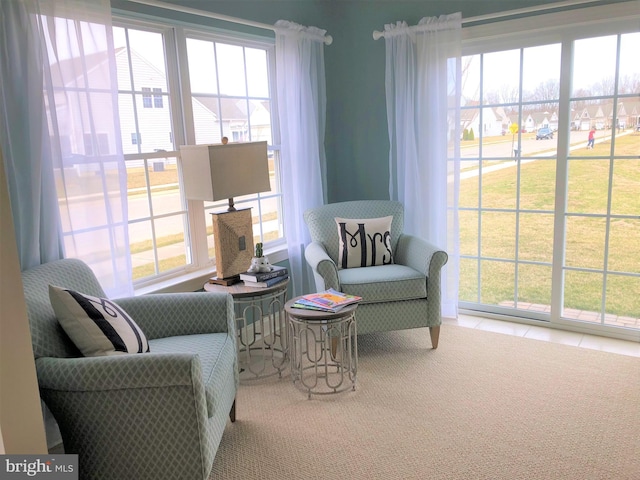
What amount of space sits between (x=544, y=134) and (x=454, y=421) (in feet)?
6.95

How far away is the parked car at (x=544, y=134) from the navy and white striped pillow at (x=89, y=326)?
2944mm

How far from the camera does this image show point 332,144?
452cm

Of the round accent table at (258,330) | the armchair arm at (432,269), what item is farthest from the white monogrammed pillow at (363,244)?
the round accent table at (258,330)

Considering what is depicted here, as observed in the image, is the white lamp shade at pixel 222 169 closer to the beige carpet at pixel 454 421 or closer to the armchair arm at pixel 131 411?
the beige carpet at pixel 454 421

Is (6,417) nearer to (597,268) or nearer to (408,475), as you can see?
(408,475)

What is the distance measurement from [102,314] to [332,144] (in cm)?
281

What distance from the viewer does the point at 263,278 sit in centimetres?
307

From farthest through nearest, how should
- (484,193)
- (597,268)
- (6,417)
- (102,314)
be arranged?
(484,193)
(597,268)
(102,314)
(6,417)

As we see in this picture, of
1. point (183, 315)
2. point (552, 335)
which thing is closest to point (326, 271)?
point (183, 315)

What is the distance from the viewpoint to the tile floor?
3383mm

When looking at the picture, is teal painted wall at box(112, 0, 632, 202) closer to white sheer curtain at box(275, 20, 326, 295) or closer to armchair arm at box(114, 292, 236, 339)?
white sheer curtain at box(275, 20, 326, 295)

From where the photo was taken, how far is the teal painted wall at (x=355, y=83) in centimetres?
401

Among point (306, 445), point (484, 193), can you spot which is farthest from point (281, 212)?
point (306, 445)

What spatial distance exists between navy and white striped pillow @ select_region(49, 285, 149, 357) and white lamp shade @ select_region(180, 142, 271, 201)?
1.01 metres
